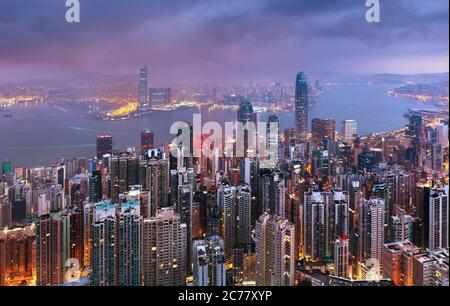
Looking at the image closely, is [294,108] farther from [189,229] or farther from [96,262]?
[96,262]

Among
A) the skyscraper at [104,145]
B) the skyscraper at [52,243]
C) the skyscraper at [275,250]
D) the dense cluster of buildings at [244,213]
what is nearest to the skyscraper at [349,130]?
the dense cluster of buildings at [244,213]

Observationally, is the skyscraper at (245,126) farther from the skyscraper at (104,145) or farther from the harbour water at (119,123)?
the skyscraper at (104,145)

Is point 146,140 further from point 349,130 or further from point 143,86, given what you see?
point 349,130

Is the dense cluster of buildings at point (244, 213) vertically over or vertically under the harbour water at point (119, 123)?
under

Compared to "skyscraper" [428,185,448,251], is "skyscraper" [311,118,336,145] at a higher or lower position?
higher

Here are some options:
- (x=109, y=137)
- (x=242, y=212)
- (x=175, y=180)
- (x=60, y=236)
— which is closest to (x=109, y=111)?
(x=109, y=137)

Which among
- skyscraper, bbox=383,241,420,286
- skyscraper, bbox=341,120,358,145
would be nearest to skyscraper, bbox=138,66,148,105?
skyscraper, bbox=341,120,358,145

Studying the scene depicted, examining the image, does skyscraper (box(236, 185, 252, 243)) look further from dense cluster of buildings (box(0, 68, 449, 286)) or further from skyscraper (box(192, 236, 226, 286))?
skyscraper (box(192, 236, 226, 286))

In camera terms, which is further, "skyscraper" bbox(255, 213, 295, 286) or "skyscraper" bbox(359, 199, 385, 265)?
"skyscraper" bbox(359, 199, 385, 265)

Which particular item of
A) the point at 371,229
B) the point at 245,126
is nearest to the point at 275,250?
the point at 371,229
